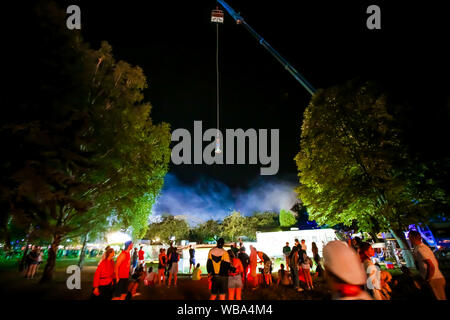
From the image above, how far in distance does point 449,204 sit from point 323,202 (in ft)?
19.4

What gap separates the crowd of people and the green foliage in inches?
151

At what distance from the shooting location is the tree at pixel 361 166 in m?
10.8

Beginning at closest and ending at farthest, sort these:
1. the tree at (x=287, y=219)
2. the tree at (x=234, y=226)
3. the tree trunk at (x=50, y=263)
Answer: the tree trunk at (x=50, y=263) < the tree at (x=234, y=226) < the tree at (x=287, y=219)

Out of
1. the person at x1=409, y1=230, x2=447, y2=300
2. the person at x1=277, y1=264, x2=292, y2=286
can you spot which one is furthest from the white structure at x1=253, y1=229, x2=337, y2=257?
the person at x1=409, y1=230, x2=447, y2=300

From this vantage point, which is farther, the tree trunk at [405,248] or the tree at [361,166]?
the tree trunk at [405,248]

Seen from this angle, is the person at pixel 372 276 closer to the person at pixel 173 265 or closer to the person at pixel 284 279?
the person at pixel 284 279

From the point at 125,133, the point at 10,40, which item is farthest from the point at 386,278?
the point at 125,133

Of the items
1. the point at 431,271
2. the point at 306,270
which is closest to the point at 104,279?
the point at 306,270

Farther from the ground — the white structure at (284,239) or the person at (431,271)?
the person at (431,271)

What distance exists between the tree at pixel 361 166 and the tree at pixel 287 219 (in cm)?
5660

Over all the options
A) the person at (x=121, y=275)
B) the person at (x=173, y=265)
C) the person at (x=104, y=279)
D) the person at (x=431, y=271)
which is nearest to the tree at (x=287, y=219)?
the person at (x=173, y=265)

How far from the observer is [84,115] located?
5.62m

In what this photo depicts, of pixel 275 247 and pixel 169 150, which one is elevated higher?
pixel 169 150

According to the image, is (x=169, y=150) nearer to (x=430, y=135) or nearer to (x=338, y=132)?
(x=338, y=132)
